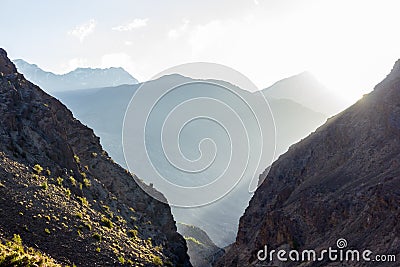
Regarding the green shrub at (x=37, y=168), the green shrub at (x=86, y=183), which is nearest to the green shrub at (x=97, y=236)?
the green shrub at (x=37, y=168)

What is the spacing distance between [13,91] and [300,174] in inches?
1397

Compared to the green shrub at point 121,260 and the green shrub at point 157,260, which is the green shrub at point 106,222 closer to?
the green shrub at point 157,260

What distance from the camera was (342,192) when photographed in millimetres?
39719

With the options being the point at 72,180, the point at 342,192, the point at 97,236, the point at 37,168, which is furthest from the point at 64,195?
the point at 342,192

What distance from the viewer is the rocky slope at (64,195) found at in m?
28.3

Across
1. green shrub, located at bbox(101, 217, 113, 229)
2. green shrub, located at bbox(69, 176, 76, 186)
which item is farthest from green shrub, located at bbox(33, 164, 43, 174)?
green shrub, located at bbox(101, 217, 113, 229)

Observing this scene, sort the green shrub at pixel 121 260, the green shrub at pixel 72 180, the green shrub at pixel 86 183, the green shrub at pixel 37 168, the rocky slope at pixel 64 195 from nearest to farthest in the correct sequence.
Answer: the rocky slope at pixel 64 195 < the green shrub at pixel 121 260 < the green shrub at pixel 37 168 < the green shrub at pixel 72 180 < the green shrub at pixel 86 183

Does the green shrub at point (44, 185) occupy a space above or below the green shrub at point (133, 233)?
above

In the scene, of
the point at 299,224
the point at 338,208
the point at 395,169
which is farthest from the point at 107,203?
the point at 395,169

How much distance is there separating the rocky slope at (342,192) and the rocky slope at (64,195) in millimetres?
11549

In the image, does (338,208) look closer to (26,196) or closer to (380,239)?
(380,239)

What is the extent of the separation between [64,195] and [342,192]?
83.6ft

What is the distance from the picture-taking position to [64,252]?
27688mm

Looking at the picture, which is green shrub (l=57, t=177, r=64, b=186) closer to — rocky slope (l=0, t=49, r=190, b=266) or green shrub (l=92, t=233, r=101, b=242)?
rocky slope (l=0, t=49, r=190, b=266)
